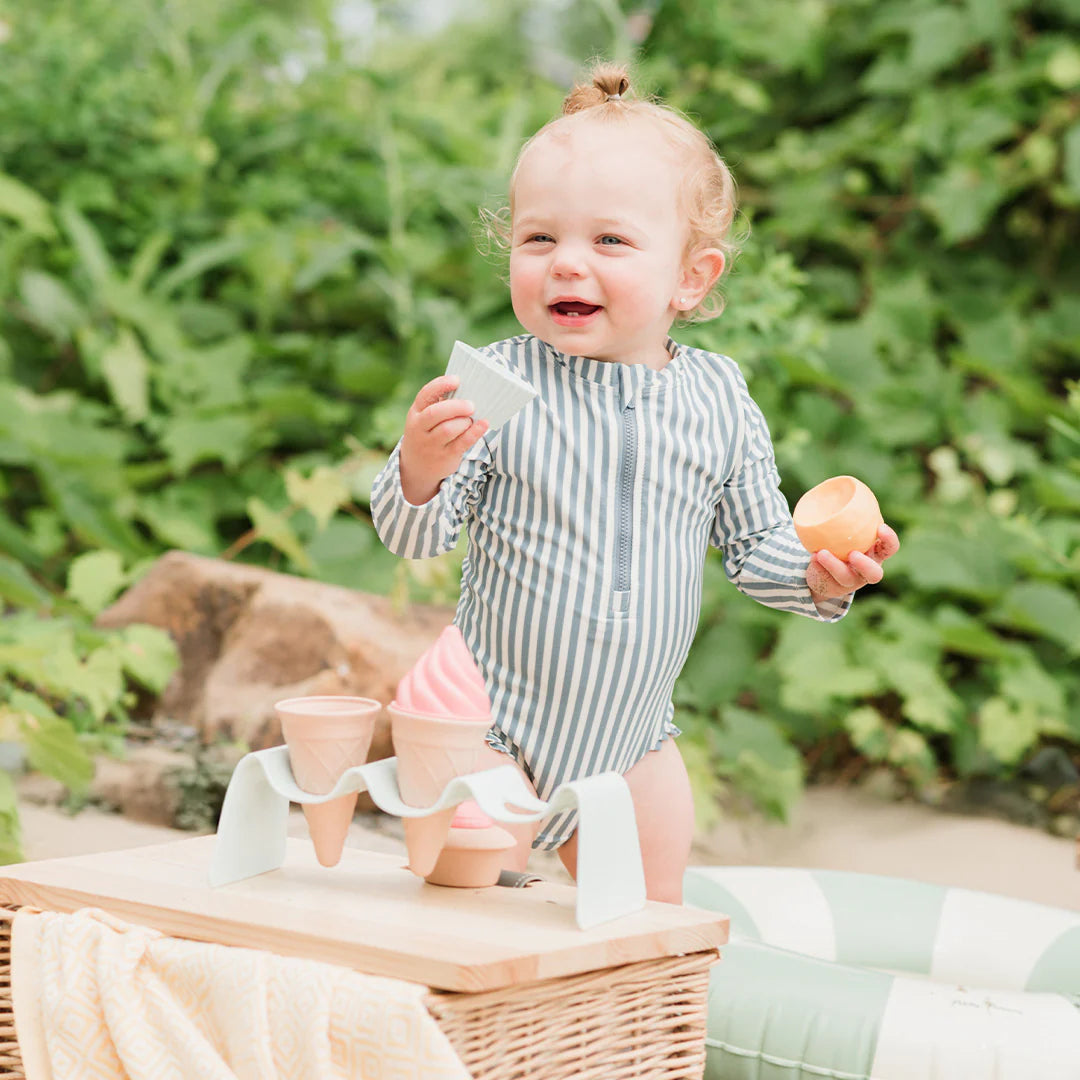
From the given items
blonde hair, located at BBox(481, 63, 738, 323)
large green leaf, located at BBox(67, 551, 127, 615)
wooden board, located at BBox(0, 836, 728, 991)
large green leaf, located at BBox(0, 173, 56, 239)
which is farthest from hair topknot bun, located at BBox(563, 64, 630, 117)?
large green leaf, located at BBox(0, 173, 56, 239)

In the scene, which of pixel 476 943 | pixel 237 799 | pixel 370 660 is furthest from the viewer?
pixel 370 660

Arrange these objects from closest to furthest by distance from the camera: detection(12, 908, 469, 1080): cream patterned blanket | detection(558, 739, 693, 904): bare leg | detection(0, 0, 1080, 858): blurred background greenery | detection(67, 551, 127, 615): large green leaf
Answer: detection(12, 908, 469, 1080): cream patterned blanket, detection(558, 739, 693, 904): bare leg, detection(67, 551, 127, 615): large green leaf, detection(0, 0, 1080, 858): blurred background greenery

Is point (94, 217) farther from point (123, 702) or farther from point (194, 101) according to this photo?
point (123, 702)

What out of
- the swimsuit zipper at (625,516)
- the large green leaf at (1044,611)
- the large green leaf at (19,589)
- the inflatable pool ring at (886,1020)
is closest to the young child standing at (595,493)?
the swimsuit zipper at (625,516)

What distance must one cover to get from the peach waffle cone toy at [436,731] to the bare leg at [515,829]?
0.35 feet

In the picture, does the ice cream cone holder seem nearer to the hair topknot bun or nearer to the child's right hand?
the child's right hand

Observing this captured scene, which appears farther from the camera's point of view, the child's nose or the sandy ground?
the sandy ground

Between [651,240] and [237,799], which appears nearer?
[237,799]

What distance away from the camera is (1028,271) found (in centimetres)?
440

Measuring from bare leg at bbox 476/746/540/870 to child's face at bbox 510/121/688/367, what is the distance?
1.52 feet

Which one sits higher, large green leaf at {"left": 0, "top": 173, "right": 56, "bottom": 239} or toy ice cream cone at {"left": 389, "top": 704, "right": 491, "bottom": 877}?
large green leaf at {"left": 0, "top": 173, "right": 56, "bottom": 239}

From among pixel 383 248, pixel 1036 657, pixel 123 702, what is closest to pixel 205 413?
pixel 383 248

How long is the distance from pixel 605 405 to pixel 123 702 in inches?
74.6

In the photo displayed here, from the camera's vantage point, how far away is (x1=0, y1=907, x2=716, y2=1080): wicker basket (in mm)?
1171
